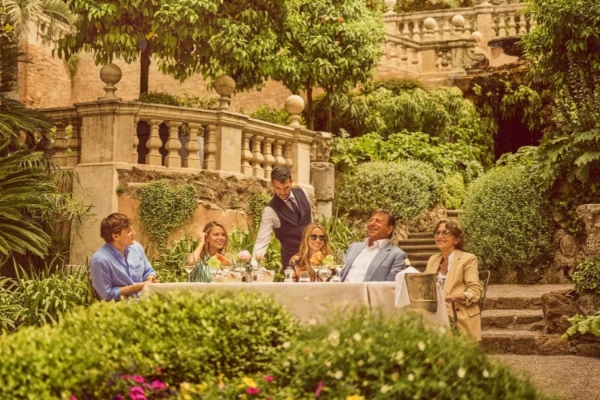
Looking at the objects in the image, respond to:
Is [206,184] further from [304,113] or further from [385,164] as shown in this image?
[304,113]

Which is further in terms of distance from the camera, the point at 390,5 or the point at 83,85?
the point at 83,85

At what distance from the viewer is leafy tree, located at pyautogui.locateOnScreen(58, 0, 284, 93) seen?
14.5 meters

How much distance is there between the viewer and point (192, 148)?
1295 cm

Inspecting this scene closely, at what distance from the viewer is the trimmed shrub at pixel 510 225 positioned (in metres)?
14.5

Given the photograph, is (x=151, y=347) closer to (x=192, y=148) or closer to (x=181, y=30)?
(x=192, y=148)

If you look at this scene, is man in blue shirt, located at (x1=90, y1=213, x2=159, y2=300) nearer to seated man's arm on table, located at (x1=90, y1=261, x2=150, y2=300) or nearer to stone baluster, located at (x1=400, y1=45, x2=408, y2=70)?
seated man's arm on table, located at (x1=90, y1=261, x2=150, y2=300)

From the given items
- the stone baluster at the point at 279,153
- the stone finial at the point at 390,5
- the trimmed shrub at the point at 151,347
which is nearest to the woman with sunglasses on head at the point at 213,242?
the trimmed shrub at the point at 151,347

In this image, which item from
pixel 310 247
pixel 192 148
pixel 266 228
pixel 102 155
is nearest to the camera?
pixel 310 247

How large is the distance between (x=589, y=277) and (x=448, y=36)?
1428 centimetres

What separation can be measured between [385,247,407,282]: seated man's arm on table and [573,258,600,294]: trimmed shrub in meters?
3.87

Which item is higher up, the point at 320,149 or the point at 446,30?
the point at 446,30

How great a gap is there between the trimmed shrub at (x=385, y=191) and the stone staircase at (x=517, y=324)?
2508mm

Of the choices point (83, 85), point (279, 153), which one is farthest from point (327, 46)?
point (83, 85)

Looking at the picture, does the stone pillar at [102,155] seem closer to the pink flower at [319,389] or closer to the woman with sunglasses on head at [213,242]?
the woman with sunglasses on head at [213,242]
